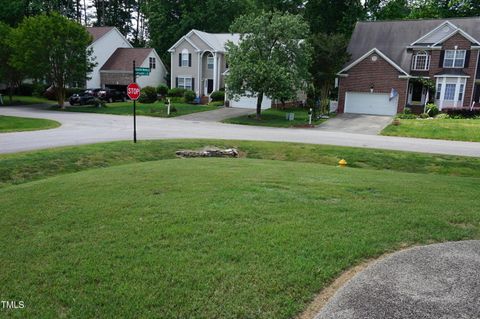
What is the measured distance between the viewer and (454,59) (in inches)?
1410

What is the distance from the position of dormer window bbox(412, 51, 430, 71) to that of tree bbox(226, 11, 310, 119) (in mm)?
12169

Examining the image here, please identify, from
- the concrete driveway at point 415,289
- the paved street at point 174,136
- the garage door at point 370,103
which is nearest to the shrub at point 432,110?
the garage door at point 370,103

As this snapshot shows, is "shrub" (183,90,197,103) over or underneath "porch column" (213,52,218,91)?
underneath

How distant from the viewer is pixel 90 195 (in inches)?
301

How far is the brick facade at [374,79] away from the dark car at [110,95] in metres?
22.9

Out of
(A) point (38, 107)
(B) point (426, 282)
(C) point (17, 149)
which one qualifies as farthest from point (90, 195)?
(A) point (38, 107)

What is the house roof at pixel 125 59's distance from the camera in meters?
48.0

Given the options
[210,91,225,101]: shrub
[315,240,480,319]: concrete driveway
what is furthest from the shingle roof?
[315,240,480,319]: concrete driveway

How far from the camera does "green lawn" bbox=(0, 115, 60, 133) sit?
2253 centimetres

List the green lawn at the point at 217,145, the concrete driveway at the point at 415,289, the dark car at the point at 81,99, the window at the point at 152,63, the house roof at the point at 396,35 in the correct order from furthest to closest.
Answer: the window at the point at 152,63 < the dark car at the point at 81,99 < the house roof at the point at 396,35 < the green lawn at the point at 217,145 < the concrete driveway at the point at 415,289

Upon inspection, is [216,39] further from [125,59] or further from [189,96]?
[125,59]

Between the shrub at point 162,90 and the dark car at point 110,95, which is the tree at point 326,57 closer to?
the shrub at point 162,90

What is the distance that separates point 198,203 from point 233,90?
2462cm

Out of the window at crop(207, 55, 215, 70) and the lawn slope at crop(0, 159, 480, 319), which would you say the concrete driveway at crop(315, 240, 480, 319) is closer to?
the lawn slope at crop(0, 159, 480, 319)
